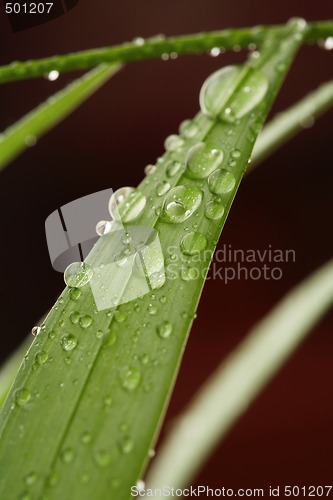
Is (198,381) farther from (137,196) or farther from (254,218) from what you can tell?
(137,196)

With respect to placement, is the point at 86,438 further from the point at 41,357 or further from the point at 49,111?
the point at 49,111

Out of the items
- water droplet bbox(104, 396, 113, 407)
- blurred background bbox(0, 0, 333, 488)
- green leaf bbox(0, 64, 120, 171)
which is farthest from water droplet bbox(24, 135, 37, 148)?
blurred background bbox(0, 0, 333, 488)

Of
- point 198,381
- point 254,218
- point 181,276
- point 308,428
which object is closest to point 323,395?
point 308,428

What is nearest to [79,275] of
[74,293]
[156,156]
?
[74,293]

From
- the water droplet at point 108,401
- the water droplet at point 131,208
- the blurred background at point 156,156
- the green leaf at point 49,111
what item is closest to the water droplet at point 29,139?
the green leaf at point 49,111

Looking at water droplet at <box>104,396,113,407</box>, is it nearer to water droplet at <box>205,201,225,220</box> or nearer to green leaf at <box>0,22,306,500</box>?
green leaf at <box>0,22,306,500</box>
